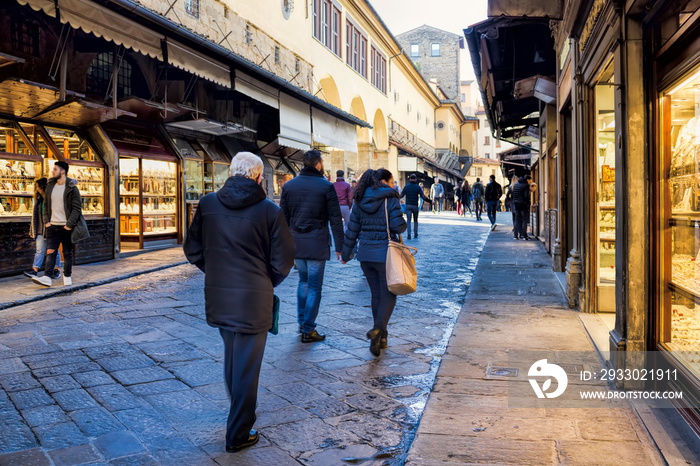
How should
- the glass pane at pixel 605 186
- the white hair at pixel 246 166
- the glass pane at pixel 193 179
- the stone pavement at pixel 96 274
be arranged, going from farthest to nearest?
1. the glass pane at pixel 193 179
2. the stone pavement at pixel 96 274
3. the glass pane at pixel 605 186
4. the white hair at pixel 246 166

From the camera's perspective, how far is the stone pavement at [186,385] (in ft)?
10.9

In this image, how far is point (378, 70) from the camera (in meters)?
32.4

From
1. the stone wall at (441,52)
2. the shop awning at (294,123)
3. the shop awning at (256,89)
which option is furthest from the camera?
the stone wall at (441,52)

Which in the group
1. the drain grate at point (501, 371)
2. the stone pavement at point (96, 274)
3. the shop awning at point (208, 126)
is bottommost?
the drain grate at point (501, 371)

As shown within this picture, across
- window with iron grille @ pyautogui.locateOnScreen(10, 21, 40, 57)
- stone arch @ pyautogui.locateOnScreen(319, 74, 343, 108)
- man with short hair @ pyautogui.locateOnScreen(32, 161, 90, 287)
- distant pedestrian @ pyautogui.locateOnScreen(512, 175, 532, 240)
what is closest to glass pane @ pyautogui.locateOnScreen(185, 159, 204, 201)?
window with iron grille @ pyautogui.locateOnScreen(10, 21, 40, 57)

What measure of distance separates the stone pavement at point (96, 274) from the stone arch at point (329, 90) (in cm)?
1258

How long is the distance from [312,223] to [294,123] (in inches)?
439

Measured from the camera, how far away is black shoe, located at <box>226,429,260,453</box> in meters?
3.28

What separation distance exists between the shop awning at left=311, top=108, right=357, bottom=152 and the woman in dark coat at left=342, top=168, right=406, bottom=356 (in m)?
13.0

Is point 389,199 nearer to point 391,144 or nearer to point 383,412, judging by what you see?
point 383,412

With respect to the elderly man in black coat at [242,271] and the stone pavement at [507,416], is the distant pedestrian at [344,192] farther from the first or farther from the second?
the elderly man in black coat at [242,271]

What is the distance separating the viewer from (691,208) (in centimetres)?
359

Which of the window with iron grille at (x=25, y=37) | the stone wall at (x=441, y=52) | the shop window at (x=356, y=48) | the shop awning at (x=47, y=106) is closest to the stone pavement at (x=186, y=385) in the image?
the shop awning at (x=47, y=106)

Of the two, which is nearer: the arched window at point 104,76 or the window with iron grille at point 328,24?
the arched window at point 104,76
